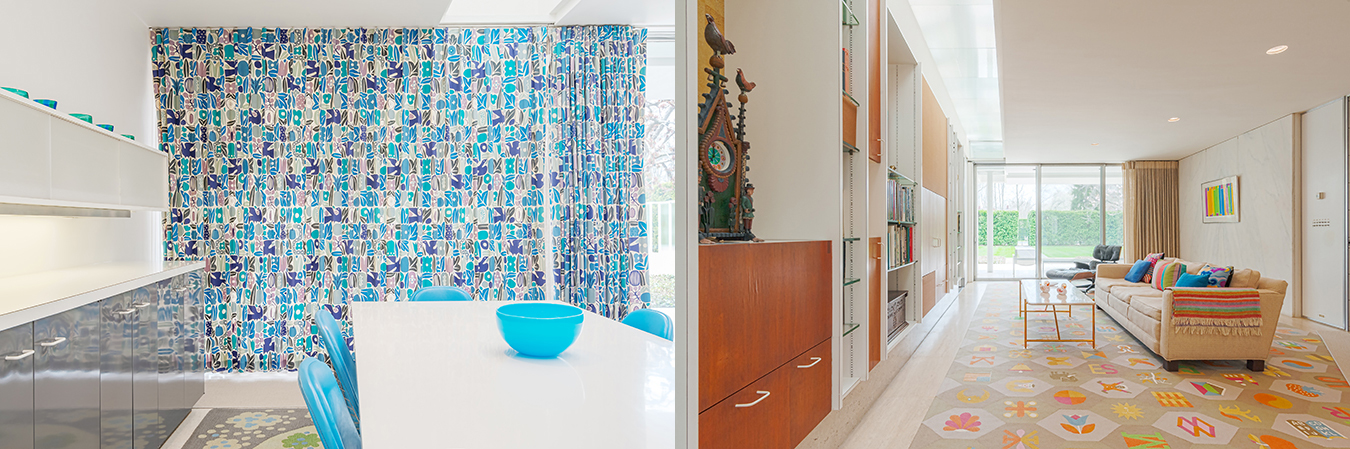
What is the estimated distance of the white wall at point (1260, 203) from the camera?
651 cm

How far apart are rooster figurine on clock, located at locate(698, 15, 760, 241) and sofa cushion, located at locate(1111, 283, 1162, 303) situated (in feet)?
18.0

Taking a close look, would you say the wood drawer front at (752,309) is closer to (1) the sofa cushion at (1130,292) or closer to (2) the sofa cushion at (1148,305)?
(2) the sofa cushion at (1148,305)

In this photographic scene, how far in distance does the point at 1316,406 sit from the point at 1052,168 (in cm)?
885

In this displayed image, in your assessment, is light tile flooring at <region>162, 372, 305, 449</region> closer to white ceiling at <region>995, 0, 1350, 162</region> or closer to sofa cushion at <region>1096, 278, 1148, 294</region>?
white ceiling at <region>995, 0, 1350, 162</region>

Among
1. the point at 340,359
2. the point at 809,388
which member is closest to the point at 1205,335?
the point at 809,388

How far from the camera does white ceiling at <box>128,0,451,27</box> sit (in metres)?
3.69

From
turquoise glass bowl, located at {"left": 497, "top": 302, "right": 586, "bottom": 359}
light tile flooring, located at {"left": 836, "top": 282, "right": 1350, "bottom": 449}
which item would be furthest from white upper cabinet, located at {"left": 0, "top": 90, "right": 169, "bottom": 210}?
light tile flooring, located at {"left": 836, "top": 282, "right": 1350, "bottom": 449}

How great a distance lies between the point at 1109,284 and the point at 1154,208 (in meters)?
4.68

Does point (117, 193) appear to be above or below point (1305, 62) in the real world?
below

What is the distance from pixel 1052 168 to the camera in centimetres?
1126

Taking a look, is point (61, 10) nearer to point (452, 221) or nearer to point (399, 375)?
point (452, 221)

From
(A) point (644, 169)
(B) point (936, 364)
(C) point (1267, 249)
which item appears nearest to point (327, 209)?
(A) point (644, 169)

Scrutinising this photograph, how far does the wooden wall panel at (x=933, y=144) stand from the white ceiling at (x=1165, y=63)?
589 mm

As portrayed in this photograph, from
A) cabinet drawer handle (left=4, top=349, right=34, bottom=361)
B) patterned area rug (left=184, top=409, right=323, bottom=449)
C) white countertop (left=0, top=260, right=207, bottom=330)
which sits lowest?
patterned area rug (left=184, top=409, right=323, bottom=449)
